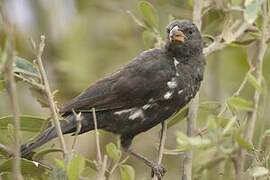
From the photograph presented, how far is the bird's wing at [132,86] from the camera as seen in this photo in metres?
3.91

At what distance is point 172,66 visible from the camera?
402 centimetres

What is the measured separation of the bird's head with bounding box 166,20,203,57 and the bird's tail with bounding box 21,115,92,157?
55 cm

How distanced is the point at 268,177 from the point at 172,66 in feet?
4.55

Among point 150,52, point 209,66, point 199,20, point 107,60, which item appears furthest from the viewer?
point 107,60

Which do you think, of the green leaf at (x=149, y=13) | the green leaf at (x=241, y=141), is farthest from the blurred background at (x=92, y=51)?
the green leaf at (x=241, y=141)

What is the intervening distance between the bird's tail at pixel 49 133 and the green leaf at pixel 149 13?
53cm

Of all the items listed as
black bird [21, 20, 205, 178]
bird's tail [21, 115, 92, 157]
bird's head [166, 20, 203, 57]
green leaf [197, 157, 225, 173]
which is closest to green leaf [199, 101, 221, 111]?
black bird [21, 20, 205, 178]

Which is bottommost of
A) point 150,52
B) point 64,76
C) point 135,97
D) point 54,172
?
point 54,172

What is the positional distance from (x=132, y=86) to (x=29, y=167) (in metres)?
0.94

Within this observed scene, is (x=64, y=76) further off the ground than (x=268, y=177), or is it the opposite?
(x=64, y=76)

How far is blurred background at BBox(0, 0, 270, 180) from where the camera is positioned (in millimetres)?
4863

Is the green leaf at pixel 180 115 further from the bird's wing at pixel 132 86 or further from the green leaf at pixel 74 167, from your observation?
the green leaf at pixel 74 167

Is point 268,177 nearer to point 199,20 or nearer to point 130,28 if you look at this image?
point 199,20

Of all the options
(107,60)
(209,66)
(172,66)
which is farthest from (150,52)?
(107,60)
